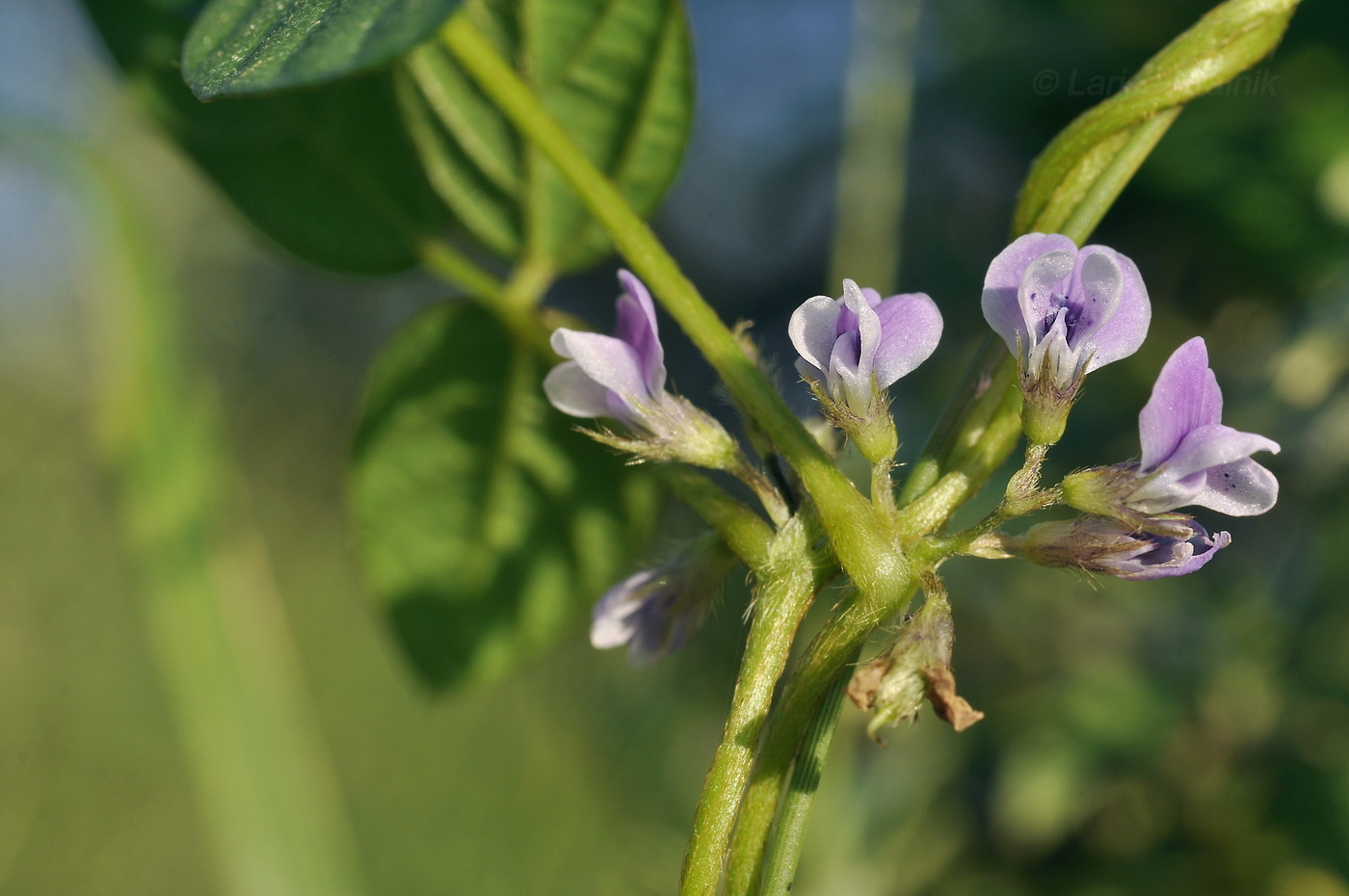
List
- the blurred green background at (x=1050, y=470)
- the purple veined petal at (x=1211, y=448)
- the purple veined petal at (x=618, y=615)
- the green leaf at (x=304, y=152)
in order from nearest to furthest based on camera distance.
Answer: the purple veined petal at (x=1211, y=448)
the purple veined petal at (x=618, y=615)
the green leaf at (x=304, y=152)
the blurred green background at (x=1050, y=470)

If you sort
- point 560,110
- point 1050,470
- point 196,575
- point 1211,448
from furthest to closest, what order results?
point 196,575 < point 1050,470 < point 560,110 < point 1211,448

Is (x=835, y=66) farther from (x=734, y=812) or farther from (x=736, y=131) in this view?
(x=734, y=812)

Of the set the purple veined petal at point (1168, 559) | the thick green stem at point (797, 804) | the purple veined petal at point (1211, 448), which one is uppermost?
the purple veined petal at point (1211, 448)

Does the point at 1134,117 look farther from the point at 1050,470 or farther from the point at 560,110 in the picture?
the point at 1050,470

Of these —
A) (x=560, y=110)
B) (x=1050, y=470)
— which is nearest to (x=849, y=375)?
(x=560, y=110)

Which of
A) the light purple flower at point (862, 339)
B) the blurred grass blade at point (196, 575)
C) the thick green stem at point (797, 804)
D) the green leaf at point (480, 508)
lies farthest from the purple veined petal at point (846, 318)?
the blurred grass blade at point (196, 575)

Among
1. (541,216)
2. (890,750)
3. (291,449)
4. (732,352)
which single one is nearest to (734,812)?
(732,352)

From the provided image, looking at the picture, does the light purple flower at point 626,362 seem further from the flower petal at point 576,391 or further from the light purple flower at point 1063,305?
the light purple flower at point 1063,305
